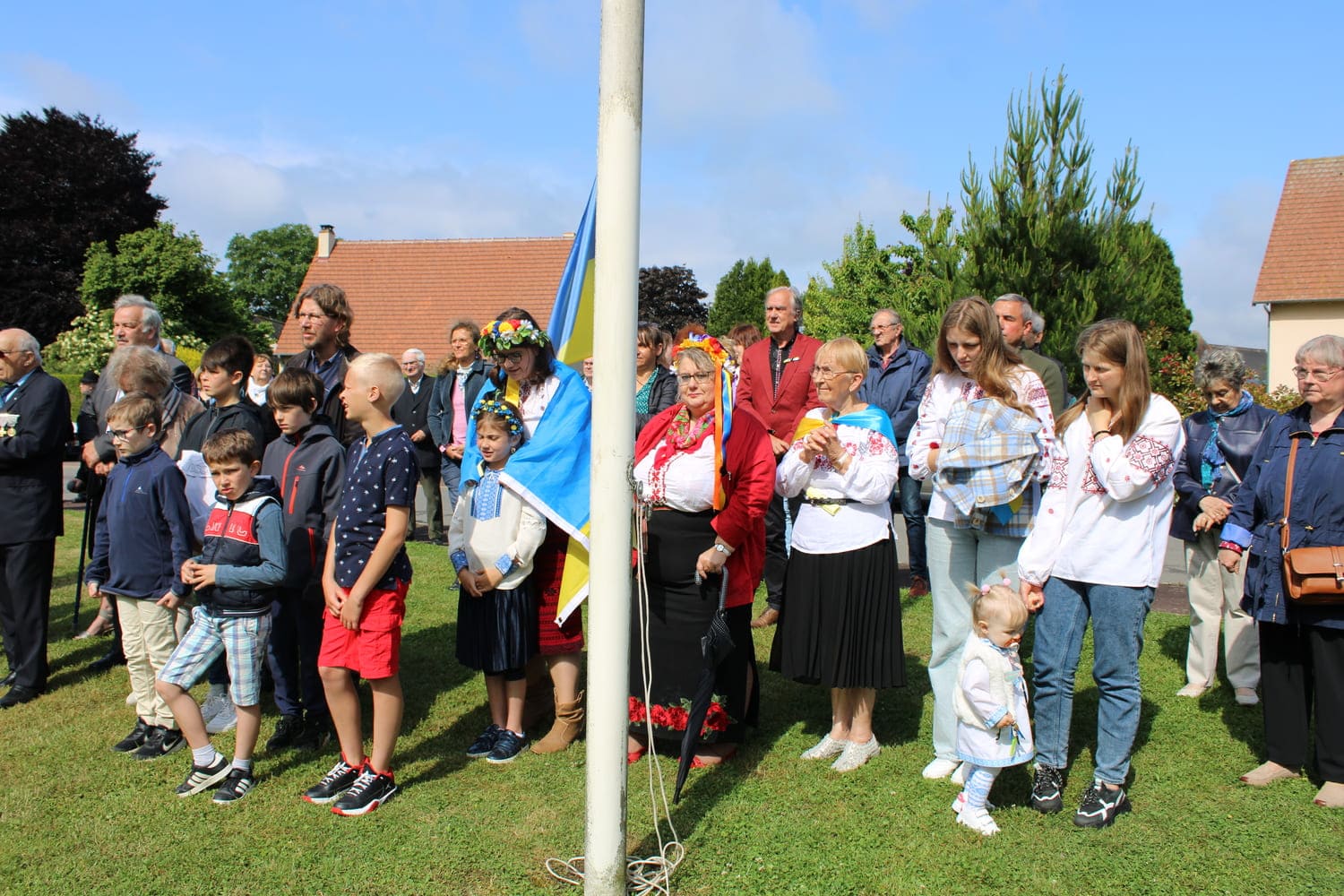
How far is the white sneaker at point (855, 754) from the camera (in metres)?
4.80

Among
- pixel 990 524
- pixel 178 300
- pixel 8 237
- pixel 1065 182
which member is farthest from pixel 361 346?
pixel 990 524

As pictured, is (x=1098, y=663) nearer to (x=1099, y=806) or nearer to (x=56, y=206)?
(x=1099, y=806)

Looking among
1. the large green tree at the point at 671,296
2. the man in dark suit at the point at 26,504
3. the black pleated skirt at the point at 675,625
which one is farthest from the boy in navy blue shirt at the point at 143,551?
the large green tree at the point at 671,296

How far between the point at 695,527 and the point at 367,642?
1.59 metres

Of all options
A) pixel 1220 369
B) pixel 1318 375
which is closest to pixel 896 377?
pixel 1220 369

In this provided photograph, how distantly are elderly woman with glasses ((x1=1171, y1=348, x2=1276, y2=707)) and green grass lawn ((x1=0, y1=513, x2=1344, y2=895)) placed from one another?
1.47ft

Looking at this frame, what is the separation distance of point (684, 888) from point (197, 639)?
256cm

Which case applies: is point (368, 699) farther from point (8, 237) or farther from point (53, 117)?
point (53, 117)

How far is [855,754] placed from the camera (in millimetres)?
4855

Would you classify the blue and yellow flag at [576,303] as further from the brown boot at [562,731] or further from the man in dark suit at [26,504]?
the man in dark suit at [26,504]

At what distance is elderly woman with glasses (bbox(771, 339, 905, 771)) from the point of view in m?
4.71

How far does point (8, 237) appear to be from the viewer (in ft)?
124

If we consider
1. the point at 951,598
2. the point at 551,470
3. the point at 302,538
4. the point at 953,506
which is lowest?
Answer: the point at 951,598

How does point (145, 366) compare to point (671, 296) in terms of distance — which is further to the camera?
point (671, 296)
